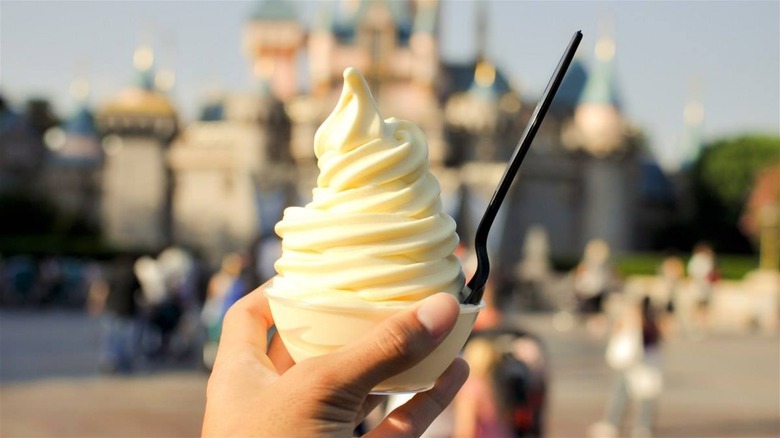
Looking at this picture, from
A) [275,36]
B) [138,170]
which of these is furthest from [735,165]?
[138,170]

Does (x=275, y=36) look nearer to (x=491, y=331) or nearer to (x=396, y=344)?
(x=491, y=331)

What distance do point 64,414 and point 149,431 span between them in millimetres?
1093

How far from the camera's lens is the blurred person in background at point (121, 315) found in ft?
35.5

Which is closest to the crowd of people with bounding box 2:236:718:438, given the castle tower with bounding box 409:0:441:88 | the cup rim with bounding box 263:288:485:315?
the cup rim with bounding box 263:288:485:315

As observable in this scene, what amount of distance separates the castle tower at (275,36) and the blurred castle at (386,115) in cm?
268

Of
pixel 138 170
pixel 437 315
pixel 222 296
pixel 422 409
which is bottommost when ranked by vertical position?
pixel 138 170

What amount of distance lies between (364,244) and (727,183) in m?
49.8

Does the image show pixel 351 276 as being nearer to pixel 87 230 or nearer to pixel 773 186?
pixel 773 186

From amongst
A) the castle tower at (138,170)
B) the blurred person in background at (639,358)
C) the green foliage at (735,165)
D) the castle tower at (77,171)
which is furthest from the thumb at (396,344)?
the castle tower at (77,171)

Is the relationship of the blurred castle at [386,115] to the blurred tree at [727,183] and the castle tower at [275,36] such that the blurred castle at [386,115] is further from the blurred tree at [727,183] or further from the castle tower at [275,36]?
the blurred tree at [727,183]

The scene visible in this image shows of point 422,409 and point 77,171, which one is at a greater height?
point 422,409

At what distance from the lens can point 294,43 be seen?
47312 mm

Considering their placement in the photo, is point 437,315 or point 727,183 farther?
point 727,183

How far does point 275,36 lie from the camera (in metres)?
46.9
